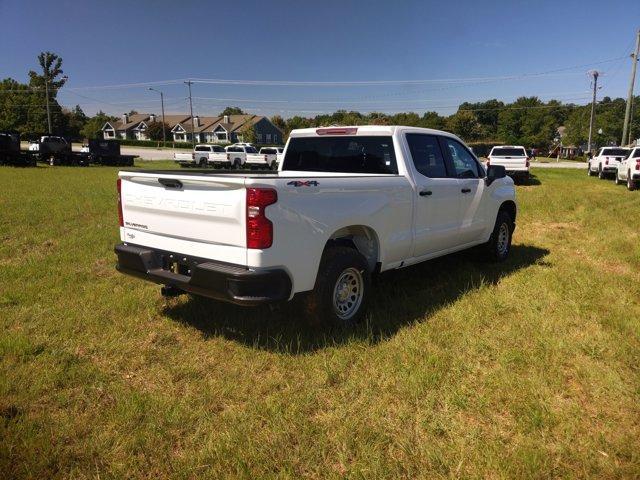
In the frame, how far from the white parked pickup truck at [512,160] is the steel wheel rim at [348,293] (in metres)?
18.3

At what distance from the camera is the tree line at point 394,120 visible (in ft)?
248

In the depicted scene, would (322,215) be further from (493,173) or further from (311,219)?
(493,173)

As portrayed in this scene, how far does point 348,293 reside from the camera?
4547mm

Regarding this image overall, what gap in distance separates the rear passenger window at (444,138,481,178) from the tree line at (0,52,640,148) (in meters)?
56.0

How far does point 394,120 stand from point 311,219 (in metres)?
78.3

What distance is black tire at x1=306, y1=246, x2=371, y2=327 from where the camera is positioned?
4.11 m

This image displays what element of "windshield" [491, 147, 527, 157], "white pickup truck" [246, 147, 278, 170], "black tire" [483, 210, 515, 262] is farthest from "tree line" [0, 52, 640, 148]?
"black tire" [483, 210, 515, 262]

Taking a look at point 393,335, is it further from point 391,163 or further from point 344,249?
point 391,163

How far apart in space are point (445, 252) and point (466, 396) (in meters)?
2.70

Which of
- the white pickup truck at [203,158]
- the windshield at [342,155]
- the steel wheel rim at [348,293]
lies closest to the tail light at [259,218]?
the steel wheel rim at [348,293]

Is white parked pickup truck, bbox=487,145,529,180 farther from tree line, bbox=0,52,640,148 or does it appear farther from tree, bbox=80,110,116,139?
tree, bbox=80,110,116,139

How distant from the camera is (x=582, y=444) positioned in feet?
9.45

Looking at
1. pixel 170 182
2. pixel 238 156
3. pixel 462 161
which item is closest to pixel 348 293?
pixel 170 182

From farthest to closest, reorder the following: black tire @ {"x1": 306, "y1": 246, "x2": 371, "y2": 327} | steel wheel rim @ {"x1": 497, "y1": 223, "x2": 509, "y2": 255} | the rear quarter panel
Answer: steel wheel rim @ {"x1": 497, "y1": 223, "x2": 509, "y2": 255} → black tire @ {"x1": 306, "y1": 246, "x2": 371, "y2": 327} → the rear quarter panel
